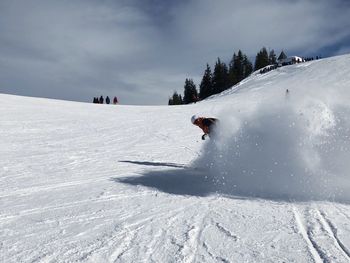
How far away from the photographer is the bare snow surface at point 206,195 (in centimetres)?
483

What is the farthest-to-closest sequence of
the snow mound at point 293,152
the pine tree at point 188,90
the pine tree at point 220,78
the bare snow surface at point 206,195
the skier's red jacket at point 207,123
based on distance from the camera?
the pine tree at point 188,90 → the pine tree at point 220,78 → the skier's red jacket at point 207,123 → the snow mound at point 293,152 → the bare snow surface at point 206,195

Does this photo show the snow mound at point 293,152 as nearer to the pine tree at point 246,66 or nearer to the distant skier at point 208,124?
the distant skier at point 208,124

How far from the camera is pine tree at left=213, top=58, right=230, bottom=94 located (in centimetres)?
8294

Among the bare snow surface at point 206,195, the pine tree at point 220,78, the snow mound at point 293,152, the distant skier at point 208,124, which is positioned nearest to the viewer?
the bare snow surface at point 206,195

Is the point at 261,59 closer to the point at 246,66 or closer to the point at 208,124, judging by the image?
the point at 246,66

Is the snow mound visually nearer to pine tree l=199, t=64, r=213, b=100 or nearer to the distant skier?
the distant skier

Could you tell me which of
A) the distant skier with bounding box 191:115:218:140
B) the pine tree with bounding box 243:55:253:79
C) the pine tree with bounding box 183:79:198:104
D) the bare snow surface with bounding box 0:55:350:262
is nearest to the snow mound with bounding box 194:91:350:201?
the bare snow surface with bounding box 0:55:350:262

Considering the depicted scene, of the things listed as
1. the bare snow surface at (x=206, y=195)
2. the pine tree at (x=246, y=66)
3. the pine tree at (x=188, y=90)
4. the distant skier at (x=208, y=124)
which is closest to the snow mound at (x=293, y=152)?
the bare snow surface at (x=206, y=195)

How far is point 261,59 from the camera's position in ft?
297

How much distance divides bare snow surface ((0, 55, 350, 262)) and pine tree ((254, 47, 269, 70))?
8018cm

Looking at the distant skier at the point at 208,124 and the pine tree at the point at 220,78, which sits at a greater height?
the pine tree at the point at 220,78

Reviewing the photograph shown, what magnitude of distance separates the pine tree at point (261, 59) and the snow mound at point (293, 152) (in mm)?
84075

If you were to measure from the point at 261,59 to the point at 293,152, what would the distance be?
85.8m

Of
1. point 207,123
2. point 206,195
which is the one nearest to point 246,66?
point 207,123
